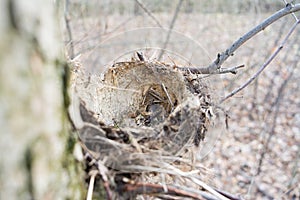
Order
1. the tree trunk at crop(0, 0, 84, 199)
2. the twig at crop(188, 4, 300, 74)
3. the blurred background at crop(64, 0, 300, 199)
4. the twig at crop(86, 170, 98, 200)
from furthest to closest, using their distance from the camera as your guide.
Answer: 1. the blurred background at crop(64, 0, 300, 199)
2. the twig at crop(188, 4, 300, 74)
3. the twig at crop(86, 170, 98, 200)
4. the tree trunk at crop(0, 0, 84, 199)

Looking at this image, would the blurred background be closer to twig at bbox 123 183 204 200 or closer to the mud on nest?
the mud on nest

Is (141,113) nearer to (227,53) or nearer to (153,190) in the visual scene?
(227,53)

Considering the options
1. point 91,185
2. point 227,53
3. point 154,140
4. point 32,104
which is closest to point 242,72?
point 227,53

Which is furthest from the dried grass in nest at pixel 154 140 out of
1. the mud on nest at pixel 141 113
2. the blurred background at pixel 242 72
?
the blurred background at pixel 242 72

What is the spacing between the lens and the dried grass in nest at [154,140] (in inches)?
28.0

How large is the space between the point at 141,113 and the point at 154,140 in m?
0.43

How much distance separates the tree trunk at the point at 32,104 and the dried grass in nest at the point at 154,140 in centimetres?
10

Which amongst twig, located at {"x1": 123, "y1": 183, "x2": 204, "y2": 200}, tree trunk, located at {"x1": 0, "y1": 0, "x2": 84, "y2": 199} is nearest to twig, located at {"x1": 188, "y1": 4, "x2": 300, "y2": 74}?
twig, located at {"x1": 123, "y1": 183, "x2": 204, "y2": 200}

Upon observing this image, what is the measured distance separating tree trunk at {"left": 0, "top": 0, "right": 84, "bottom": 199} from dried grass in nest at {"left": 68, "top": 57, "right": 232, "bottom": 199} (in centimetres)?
10

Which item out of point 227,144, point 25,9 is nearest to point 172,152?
point 25,9

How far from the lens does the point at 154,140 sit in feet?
2.60

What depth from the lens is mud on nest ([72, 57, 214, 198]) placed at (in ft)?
2.38

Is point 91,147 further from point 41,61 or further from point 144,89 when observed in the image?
point 144,89

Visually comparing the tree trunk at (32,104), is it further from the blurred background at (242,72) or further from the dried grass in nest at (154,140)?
the blurred background at (242,72)
